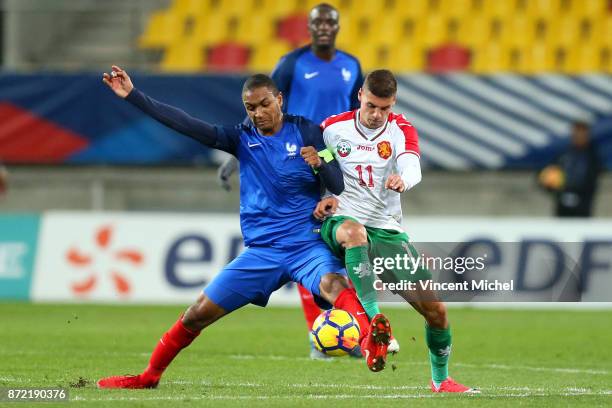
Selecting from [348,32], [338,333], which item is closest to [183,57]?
[348,32]

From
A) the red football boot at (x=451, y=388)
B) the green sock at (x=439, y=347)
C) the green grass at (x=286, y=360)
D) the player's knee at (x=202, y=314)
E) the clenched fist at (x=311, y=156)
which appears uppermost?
the clenched fist at (x=311, y=156)

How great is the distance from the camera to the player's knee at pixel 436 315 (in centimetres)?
757

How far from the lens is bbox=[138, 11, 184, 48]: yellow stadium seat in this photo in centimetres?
2083

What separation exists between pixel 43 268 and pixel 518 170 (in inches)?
278

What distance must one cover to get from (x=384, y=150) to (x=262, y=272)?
→ 1.05 metres

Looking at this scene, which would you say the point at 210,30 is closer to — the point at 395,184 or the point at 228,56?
the point at 228,56

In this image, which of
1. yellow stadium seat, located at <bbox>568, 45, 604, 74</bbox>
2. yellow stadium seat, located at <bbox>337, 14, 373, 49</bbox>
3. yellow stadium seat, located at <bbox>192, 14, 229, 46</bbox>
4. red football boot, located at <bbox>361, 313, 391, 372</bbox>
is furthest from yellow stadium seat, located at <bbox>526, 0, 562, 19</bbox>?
red football boot, located at <bbox>361, 313, 391, 372</bbox>

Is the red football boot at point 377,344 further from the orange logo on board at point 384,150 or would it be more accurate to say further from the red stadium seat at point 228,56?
the red stadium seat at point 228,56

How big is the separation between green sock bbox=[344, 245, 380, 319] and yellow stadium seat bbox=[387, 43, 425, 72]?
12927 mm

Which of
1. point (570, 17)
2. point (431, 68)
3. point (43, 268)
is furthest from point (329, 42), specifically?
point (570, 17)

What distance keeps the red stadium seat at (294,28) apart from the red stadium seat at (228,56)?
70cm

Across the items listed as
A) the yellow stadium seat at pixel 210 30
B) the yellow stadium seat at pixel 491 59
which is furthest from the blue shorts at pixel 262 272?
the yellow stadium seat at pixel 210 30

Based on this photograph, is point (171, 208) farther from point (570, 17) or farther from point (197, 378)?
point (197, 378)

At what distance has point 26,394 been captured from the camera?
24.2ft
